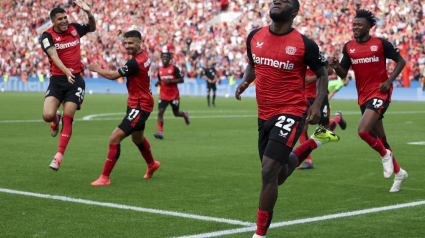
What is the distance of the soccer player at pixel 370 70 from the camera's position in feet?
27.5

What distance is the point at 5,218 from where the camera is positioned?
241 inches

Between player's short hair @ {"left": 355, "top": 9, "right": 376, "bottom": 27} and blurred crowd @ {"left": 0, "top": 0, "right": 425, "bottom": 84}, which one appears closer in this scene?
player's short hair @ {"left": 355, "top": 9, "right": 376, "bottom": 27}

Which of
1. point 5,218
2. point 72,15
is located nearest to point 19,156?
point 5,218

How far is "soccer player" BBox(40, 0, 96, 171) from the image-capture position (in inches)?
363

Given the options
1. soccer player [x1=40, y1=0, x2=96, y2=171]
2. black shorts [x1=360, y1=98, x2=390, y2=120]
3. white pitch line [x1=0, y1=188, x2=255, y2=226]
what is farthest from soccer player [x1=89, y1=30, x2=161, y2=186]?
black shorts [x1=360, y1=98, x2=390, y2=120]

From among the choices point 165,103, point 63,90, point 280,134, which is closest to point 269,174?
point 280,134

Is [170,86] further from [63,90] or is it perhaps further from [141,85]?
[141,85]

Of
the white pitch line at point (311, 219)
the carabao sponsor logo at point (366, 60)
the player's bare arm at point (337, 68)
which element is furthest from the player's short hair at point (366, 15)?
the white pitch line at point (311, 219)

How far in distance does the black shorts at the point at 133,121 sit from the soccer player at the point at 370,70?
9.10 feet

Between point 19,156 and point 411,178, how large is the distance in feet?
22.2

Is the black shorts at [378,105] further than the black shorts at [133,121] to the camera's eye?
No

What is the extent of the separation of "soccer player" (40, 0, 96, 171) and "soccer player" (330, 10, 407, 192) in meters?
3.95

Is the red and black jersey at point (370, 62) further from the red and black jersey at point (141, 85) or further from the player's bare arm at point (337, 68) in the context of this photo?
the red and black jersey at point (141, 85)

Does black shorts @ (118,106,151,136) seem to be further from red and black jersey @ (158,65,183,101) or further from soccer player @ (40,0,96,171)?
red and black jersey @ (158,65,183,101)
